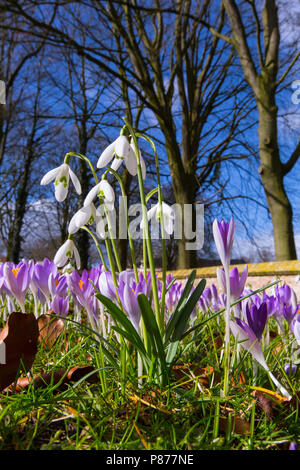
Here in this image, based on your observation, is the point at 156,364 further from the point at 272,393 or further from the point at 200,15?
the point at 200,15

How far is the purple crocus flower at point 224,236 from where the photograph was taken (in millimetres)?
900

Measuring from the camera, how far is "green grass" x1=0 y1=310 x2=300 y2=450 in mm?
774

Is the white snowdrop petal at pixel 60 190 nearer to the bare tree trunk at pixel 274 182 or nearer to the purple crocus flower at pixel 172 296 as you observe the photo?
the purple crocus flower at pixel 172 296

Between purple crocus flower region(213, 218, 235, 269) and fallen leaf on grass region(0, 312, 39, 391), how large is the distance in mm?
533

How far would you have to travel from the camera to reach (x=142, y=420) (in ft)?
2.89

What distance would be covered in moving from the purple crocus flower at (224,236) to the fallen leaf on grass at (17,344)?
53 cm

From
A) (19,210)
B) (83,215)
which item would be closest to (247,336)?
(83,215)

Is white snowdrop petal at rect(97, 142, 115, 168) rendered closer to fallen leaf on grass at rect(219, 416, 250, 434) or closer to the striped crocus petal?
the striped crocus petal

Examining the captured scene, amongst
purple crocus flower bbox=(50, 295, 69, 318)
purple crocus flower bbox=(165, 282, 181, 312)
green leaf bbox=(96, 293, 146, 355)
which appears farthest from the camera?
purple crocus flower bbox=(165, 282, 181, 312)

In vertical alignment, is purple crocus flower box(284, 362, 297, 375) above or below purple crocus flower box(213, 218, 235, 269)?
below

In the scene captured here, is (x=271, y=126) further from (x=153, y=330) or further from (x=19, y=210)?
(x=19, y=210)

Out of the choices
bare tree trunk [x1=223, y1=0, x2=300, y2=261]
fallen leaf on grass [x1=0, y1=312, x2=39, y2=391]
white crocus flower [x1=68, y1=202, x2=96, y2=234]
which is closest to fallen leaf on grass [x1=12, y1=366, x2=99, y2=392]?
fallen leaf on grass [x1=0, y1=312, x2=39, y2=391]
